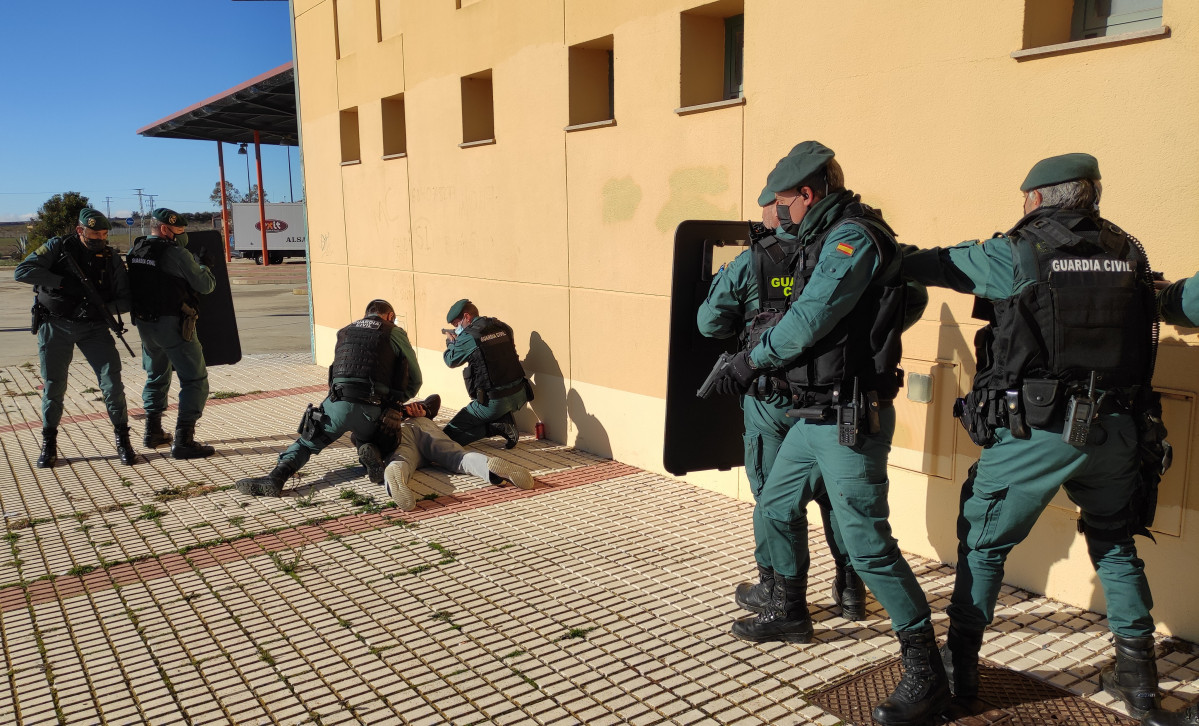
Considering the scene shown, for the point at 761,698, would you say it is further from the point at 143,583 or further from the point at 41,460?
the point at 41,460

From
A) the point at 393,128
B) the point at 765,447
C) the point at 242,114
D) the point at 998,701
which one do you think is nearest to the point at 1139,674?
the point at 998,701

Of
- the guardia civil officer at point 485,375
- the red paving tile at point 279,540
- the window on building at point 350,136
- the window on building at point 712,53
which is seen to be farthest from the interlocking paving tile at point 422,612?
the window on building at point 350,136

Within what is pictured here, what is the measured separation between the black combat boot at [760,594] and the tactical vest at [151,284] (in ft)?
16.4

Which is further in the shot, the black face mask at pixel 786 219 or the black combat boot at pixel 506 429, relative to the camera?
the black combat boot at pixel 506 429

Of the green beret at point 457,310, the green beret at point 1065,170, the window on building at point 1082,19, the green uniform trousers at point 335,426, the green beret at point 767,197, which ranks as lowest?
the green uniform trousers at point 335,426

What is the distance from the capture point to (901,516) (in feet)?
15.0

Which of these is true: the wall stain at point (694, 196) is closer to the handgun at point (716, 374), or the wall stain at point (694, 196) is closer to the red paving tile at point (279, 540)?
the red paving tile at point (279, 540)

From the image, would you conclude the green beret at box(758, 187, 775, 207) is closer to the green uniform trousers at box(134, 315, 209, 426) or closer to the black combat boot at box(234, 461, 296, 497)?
the black combat boot at box(234, 461, 296, 497)

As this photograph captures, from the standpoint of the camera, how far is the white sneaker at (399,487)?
546 cm

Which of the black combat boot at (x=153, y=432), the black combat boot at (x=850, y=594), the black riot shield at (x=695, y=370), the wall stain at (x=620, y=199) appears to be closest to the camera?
the black combat boot at (x=850, y=594)

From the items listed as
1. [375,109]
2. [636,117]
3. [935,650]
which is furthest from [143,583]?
[375,109]

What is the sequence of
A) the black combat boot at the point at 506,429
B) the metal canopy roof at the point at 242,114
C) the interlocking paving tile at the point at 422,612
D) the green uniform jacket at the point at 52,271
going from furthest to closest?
the metal canopy roof at the point at 242,114, the black combat boot at the point at 506,429, the green uniform jacket at the point at 52,271, the interlocking paving tile at the point at 422,612

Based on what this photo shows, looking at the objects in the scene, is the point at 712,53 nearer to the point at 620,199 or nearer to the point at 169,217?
the point at 620,199

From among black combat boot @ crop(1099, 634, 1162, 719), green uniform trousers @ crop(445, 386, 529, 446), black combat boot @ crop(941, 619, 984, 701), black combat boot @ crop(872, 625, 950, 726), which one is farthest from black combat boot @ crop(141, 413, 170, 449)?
black combat boot @ crop(1099, 634, 1162, 719)
